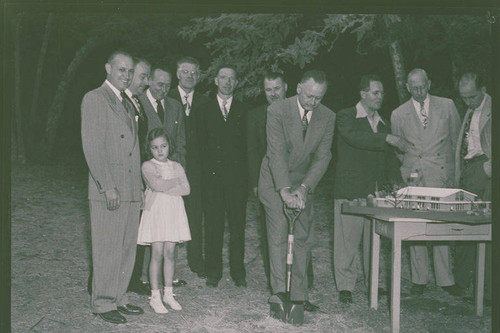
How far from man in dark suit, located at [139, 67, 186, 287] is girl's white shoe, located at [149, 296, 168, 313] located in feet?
2.89

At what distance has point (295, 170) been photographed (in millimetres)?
5438

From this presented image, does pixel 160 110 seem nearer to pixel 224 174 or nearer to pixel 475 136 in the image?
pixel 224 174

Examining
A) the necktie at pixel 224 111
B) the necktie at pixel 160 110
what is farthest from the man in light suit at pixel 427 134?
the necktie at pixel 160 110

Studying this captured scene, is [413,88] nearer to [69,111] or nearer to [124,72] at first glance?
[124,72]

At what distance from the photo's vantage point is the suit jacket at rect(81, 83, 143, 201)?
16.2 feet

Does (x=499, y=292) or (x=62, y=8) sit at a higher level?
(x=62, y=8)

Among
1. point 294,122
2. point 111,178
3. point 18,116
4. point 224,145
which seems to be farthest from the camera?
point 18,116

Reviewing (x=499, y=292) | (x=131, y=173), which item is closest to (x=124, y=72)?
(x=131, y=173)

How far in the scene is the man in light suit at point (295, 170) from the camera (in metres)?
5.15

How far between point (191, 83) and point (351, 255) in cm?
259

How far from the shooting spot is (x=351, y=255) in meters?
5.91

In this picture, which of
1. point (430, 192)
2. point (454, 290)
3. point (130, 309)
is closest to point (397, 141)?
point (430, 192)

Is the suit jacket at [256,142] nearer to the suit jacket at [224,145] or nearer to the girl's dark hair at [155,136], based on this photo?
the suit jacket at [224,145]

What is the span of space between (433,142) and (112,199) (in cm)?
311
